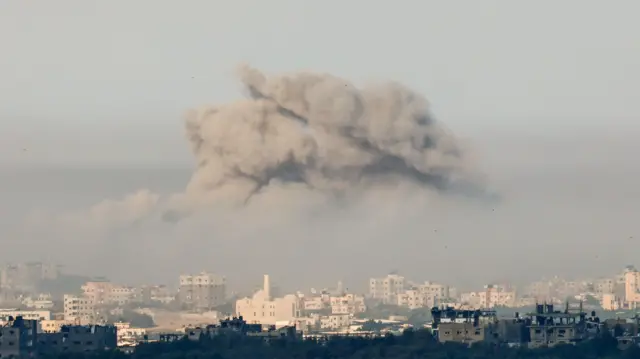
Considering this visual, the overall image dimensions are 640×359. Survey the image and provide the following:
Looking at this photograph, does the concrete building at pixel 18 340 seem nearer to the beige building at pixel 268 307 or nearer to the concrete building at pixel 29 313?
the concrete building at pixel 29 313

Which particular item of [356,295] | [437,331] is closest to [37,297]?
[356,295]

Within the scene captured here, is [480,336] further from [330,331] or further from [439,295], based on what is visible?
[439,295]

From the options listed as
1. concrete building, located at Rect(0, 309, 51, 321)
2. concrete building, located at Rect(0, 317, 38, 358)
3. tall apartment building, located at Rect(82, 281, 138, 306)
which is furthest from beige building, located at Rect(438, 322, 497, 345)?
tall apartment building, located at Rect(82, 281, 138, 306)

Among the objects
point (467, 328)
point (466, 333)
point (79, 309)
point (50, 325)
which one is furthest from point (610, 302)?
point (466, 333)

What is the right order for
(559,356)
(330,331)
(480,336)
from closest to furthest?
(559,356) < (480,336) < (330,331)

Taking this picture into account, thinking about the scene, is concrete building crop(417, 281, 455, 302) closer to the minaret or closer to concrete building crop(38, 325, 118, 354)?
the minaret

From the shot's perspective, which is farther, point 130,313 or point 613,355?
point 130,313

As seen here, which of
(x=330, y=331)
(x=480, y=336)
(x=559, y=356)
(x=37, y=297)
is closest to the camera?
(x=559, y=356)
